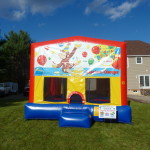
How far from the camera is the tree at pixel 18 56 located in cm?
2942

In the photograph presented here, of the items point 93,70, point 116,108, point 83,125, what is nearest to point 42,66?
point 93,70

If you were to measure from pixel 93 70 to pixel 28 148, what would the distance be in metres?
4.33

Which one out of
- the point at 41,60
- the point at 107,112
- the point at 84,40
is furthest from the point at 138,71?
the point at 41,60

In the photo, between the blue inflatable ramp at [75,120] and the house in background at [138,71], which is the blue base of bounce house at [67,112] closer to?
the blue inflatable ramp at [75,120]

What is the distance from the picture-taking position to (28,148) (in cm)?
447

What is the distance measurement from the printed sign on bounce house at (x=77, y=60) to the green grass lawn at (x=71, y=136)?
226cm

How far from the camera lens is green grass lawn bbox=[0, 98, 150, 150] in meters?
4.62

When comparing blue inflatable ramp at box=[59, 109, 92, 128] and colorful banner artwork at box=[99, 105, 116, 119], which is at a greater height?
colorful banner artwork at box=[99, 105, 116, 119]

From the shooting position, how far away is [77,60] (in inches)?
304

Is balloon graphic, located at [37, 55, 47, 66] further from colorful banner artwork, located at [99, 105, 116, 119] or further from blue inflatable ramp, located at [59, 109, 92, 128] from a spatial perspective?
colorful banner artwork, located at [99, 105, 116, 119]

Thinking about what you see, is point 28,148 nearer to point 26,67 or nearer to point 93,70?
point 93,70

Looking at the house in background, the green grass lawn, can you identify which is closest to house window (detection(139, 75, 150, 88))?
the house in background

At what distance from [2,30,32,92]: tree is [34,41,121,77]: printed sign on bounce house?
2295cm

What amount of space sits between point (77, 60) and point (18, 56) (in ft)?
83.1
